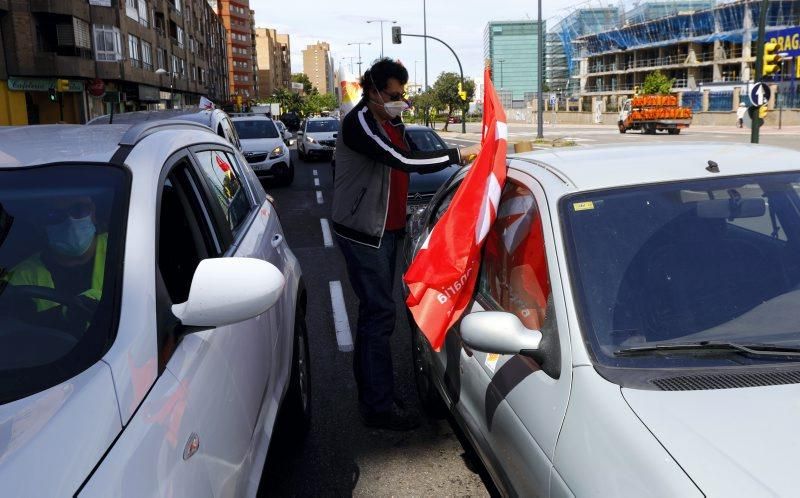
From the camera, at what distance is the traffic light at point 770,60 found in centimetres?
1769

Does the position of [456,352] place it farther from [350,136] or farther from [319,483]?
[350,136]

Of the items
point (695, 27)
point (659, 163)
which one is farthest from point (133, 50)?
point (695, 27)

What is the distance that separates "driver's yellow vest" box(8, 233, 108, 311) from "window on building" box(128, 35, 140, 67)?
1778 inches

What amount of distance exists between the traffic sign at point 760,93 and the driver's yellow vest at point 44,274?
1791 cm

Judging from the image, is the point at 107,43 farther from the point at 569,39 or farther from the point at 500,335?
the point at 569,39

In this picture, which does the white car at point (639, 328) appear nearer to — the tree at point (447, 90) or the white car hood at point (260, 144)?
the white car hood at point (260, 144)

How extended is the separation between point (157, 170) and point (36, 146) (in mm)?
540

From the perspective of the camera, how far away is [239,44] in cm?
12356

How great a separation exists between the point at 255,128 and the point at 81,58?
2295 centimetres

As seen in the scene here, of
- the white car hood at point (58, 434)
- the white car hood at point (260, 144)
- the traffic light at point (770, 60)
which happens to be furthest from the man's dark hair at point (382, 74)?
the traffic light at point (770, 60)

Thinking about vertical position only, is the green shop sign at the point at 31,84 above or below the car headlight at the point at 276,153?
above

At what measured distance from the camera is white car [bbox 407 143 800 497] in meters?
1.67

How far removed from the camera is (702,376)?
1.91 metres

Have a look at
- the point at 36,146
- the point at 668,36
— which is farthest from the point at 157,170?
the point at 668,36
